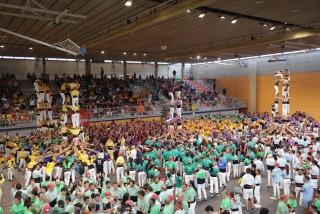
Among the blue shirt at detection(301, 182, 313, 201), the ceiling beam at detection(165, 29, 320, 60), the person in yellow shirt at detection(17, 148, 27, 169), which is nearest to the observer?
the blue shirt at detection(301, 182, 313, 201)

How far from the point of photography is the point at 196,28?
16.3 m

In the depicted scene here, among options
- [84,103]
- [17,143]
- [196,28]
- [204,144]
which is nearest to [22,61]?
[84,103]

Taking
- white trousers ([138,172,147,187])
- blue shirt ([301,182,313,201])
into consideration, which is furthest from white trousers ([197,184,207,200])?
blue shirt ([301,182,313,201])

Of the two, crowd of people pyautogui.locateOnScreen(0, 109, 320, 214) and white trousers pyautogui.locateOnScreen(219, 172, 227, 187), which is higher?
crowd of people pyautogui.locateOnScreen(0, 109, 320, 214)

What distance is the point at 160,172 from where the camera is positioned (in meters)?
11.1

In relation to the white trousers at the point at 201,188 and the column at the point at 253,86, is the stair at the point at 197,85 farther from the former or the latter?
the white trousers at the point at 201,188

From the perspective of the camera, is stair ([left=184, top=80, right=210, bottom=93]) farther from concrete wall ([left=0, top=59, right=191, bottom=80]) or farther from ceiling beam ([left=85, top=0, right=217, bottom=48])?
ceiling beam ([left=85, top=0, right=217, bottom=48])

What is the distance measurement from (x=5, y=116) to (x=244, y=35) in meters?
18.3

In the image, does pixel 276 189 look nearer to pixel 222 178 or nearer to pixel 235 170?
pixel 222 178

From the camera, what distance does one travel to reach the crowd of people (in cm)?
788

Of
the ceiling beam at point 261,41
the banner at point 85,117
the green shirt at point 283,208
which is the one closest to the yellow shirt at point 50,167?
the green shirt at point 283,208

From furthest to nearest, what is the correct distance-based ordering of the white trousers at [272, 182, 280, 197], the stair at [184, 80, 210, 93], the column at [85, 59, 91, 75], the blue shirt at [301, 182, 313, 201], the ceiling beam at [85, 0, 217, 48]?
1. the stair at [184, 80, 210, 93]
2. the column at [85, 59, 91, 75]
3. the white trousers at [272, 182, 280, 197]
4. the ceiling beam at [85, 0, 217, 48]
5. the blue shirt at [301, 182, 313, 201]

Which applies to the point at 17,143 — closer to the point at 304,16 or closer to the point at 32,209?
the point at 32,209

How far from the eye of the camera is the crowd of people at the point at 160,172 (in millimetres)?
7883
